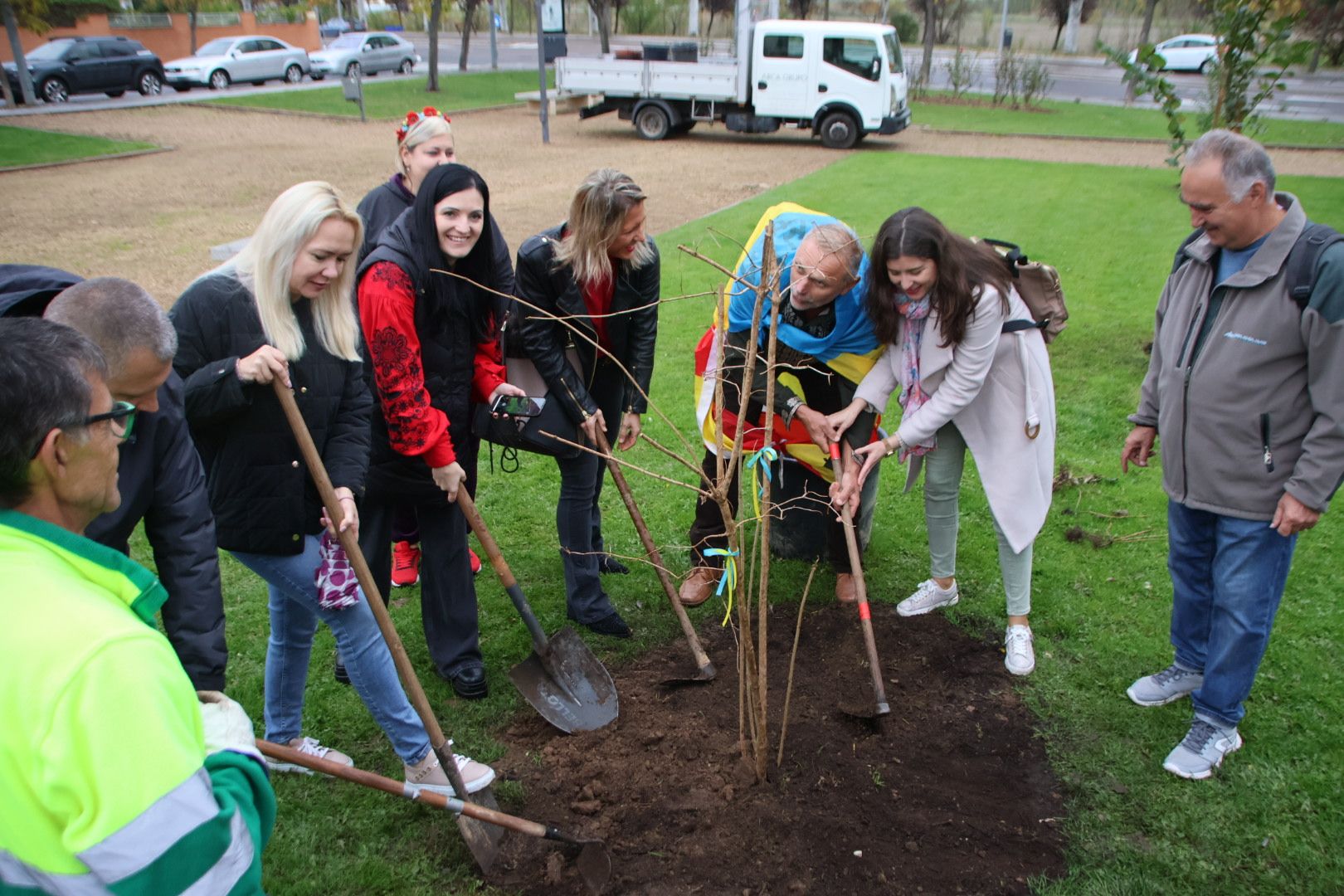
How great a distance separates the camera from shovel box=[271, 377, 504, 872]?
267 centimetres

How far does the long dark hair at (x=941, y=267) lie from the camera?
3.37 m

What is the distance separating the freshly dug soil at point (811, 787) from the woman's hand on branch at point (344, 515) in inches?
40.7

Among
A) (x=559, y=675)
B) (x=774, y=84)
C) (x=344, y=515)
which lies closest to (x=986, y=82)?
(x=774, y=84)

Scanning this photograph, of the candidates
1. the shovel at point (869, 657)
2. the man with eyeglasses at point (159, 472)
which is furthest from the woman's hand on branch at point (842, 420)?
the man with eyeglasses at point (159, 472)

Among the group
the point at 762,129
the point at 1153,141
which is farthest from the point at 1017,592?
the point at 1153,141

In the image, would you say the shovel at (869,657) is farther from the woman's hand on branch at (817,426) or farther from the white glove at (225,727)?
the white glove at (225,727)

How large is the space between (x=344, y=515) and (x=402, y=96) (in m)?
24.8

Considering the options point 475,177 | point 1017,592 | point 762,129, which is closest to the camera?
point 475,177

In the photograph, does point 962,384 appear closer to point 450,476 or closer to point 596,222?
point 596,222

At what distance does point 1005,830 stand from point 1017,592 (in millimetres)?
1124

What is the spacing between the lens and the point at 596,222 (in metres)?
3.52

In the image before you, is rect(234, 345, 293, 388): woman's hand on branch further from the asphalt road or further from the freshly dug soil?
the asphalt road

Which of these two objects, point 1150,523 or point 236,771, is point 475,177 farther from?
point 1150,523

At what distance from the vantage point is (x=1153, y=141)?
19156 millimetres
